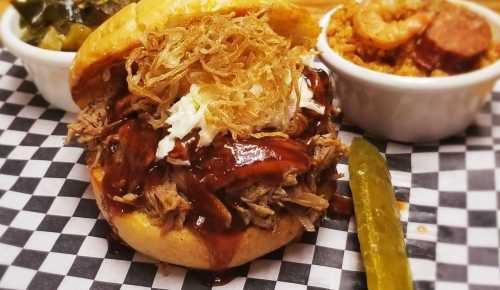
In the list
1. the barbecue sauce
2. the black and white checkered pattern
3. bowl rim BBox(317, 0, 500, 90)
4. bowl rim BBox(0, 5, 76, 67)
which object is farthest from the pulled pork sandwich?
bowl rim BBox(0, 5, 76, 67)

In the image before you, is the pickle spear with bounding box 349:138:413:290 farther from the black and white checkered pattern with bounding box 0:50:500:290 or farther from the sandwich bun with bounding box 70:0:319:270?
the sandwich bun with bounding box 70:0:319:270

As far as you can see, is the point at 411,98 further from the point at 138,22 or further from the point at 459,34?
the point at 138,22

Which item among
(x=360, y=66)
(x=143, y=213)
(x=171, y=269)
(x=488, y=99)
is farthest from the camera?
(x=488, y=99)

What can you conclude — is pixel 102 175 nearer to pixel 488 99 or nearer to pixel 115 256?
pixel 115 256

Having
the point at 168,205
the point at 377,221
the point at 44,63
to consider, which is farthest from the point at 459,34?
the point at 44,63

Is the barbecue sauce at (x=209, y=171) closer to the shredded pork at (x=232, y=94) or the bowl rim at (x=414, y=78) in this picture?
the shredded pork at (x=232, y=94)

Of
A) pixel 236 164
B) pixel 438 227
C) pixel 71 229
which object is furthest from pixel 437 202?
pixel 71 229
